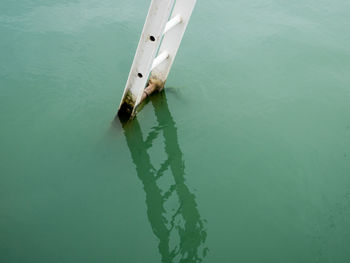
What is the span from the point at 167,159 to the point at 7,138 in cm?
179

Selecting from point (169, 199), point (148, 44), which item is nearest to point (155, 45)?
point (148, 44)

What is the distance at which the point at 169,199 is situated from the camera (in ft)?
10.3

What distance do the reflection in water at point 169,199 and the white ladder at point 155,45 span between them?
39 cm

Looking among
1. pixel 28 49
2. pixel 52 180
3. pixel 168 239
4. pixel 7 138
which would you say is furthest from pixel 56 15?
pixel 168 239

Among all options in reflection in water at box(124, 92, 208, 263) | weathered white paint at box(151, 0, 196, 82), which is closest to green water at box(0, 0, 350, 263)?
reflection in water at box(124, 92, 208, 263)

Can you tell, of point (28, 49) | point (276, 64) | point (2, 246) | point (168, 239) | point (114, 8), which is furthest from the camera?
point (114, 8)

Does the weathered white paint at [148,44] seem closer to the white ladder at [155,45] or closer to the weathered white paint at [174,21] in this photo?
the white ladder at [155,45]

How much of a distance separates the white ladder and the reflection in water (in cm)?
39

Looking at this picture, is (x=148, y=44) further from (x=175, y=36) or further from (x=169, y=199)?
(x=169, y=199)

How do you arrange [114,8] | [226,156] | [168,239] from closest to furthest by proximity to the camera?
[168,239] < [226,156] < [114,8]

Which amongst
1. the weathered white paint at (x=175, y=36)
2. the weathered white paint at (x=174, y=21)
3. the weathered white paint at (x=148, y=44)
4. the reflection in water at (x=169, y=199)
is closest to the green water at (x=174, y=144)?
the reflection in water at (x=169, y=199)

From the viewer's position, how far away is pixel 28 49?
Result: 166 inches

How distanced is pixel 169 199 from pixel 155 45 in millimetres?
1570

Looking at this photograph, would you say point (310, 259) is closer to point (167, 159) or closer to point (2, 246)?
point (167, 159)
